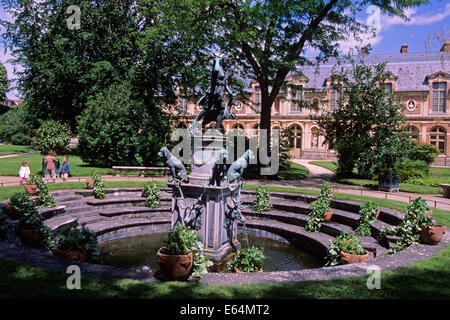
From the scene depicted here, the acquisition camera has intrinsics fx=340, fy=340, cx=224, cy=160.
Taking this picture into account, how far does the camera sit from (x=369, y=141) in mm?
22266

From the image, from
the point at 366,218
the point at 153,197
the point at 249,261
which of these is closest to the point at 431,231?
the point at 366,218

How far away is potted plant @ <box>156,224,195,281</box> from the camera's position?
586 centimetres

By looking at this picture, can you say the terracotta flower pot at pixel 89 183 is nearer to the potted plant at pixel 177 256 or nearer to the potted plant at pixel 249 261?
the potted plant at pixel 249 261

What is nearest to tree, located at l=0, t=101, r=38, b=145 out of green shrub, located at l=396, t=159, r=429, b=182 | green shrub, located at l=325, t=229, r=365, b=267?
green shrub, located at l=396, t=159, r=429, b=182

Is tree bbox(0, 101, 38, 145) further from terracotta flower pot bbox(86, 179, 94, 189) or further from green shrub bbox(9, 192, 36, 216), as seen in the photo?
green shrub bbox(9, 192, 36, 216)

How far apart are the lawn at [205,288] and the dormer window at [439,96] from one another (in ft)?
143

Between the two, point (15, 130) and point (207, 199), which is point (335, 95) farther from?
point (15, 130)

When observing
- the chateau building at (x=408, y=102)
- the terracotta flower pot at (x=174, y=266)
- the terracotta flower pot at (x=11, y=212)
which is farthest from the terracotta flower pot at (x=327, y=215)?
the chateau building at (x=408, y=102)

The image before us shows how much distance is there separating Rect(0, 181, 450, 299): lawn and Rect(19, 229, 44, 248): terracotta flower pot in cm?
217

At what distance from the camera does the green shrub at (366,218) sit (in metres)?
10.5
